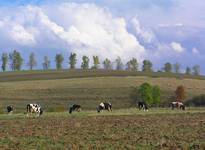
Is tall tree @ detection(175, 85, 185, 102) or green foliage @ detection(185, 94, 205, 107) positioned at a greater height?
tall tree @ detection(175, 85, 185, 102)

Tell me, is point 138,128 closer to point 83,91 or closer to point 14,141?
point 14,141

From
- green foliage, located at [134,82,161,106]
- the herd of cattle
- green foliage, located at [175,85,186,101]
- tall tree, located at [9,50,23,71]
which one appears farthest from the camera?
tall tree, located at [9,50,23,71]

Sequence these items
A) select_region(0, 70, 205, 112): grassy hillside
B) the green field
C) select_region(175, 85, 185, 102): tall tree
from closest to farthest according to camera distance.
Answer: the green field
select_region(0, 70, 205, 112): grassy hillside
select_region(175, 85, 185, 102): tall tree

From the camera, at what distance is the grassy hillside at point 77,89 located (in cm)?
9949

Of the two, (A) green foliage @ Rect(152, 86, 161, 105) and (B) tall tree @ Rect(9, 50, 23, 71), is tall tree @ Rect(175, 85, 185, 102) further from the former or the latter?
(B) tall tree @ Rect(9, 50, 23, 71)

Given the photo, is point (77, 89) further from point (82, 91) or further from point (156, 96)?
point (156, 96)

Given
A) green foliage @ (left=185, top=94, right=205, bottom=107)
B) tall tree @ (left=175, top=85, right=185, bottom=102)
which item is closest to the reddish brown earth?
green foliage @ (left=185, top=94, right=205, bottom=107)

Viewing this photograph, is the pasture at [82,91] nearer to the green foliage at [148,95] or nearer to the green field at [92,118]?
the green field at [92,118]

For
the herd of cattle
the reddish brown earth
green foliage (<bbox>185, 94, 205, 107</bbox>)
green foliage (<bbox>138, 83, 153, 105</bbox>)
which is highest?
green foliage (<bbox>138, 83, 153, 105</bbox>)

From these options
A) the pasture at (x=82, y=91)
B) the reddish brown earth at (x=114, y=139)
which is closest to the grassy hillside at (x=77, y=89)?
the pasture at (x=82, y=91)

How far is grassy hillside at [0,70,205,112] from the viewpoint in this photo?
326ft

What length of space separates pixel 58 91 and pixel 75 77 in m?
28.5

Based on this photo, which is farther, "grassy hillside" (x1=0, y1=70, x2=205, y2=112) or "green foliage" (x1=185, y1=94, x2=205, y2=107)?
"grassy hillside" (x1=0, y1=70, x2=205, y2=112)

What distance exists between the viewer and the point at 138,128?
3083cm
